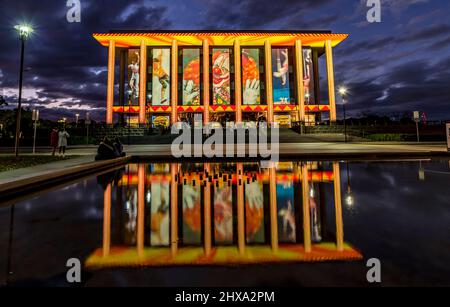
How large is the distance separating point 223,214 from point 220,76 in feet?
145

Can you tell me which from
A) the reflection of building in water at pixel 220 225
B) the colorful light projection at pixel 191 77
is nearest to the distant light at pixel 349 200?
the reflection of building in water at pixel 220 225

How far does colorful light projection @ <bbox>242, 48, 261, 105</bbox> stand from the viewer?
1777 inches

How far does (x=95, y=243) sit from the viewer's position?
304cm

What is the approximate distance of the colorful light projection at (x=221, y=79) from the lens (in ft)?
149

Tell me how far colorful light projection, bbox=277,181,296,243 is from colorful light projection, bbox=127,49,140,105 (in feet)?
141

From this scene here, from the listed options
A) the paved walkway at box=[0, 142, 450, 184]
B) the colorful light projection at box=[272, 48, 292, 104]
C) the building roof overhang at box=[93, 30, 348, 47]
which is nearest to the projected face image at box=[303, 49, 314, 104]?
the colorful light projection at box=[272, 48, 292, 104]

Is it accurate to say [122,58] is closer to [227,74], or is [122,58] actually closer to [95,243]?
[227,74]

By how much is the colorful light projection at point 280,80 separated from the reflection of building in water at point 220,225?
134 ft

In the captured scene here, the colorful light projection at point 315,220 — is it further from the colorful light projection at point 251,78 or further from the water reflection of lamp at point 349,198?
the colorful light projection at point 251,78

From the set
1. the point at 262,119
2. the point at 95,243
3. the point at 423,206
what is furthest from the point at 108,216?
the point at 262,119

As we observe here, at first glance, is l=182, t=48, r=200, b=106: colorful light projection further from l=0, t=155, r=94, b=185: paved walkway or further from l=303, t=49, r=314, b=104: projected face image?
l=0, t=155, r=94, b=185: paved walkway

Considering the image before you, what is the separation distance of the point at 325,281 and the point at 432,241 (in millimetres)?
1812
